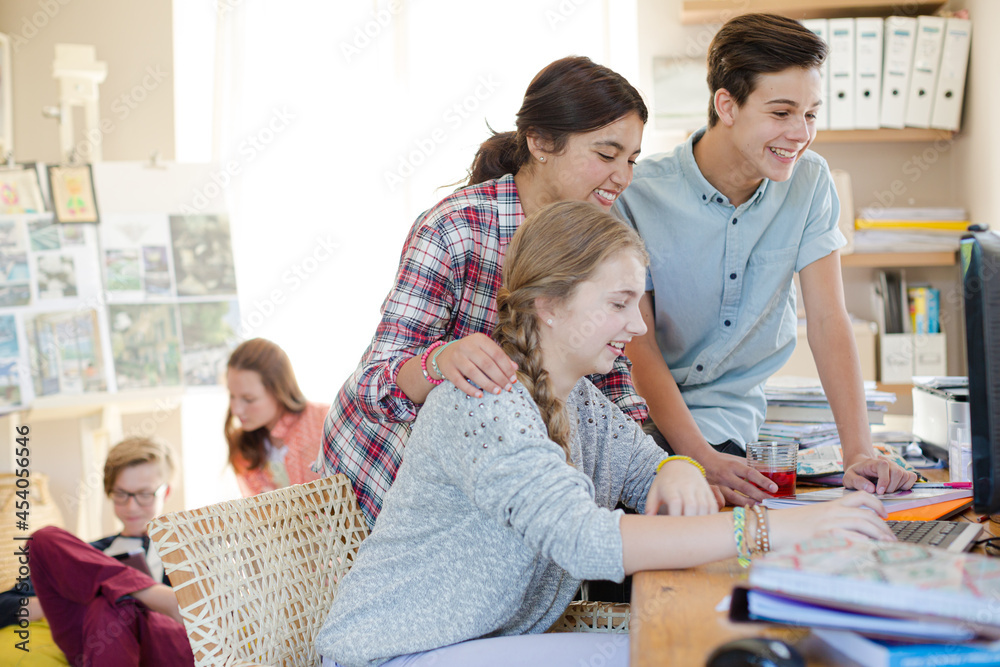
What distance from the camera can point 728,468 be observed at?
1286mm

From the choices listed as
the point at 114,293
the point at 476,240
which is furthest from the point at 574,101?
the point at 114,293

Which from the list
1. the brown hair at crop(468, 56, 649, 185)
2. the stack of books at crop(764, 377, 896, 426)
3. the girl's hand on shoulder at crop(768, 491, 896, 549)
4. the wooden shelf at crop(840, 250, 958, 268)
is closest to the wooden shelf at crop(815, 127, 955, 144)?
the wooden shelf at crop(840, 250, 958, 268)

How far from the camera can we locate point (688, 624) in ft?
2.42

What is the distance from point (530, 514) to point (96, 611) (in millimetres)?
1431

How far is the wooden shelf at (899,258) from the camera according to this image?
2750 millimetres

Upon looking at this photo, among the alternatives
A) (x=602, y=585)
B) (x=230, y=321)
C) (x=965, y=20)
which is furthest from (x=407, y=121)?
(x=602, y=585)

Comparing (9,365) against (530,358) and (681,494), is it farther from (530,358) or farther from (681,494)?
(681,494)

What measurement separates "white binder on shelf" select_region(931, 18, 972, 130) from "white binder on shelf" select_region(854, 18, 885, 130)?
0.61 feet

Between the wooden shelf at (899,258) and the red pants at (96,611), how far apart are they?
A: 227 centimetres

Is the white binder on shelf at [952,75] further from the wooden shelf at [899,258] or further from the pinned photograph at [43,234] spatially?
the pinned photograph at [43,234]

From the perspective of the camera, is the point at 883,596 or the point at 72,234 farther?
the point at 72,234

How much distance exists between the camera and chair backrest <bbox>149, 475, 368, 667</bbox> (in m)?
1.01

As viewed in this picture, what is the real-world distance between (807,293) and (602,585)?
655mm

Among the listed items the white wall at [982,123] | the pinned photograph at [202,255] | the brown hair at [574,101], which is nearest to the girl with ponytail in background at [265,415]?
the pinned photograph at [202,255]
